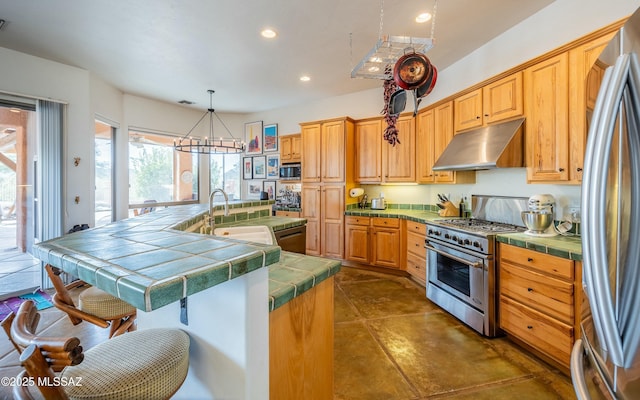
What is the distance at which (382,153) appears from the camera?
443 cm

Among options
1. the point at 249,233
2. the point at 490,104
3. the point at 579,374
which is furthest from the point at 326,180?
the point at 579,374

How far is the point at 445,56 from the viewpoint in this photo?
3.50 meters

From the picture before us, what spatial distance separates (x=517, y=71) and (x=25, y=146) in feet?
19.0

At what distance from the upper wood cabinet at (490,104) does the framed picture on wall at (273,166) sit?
3.65 m

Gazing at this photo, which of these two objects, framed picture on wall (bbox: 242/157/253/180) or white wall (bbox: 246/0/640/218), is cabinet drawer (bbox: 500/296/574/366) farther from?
framed picture on wall (bbox: 242/157/253/180)

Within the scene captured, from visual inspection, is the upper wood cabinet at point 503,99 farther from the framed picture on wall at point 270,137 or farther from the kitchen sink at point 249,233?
the framed picture on wall at point 270,137

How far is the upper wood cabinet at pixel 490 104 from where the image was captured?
2609mm

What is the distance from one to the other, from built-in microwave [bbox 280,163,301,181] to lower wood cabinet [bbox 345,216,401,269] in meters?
1.46

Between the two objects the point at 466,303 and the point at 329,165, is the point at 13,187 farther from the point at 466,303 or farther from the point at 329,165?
the point at 466,303

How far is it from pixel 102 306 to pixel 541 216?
3282 millimetres

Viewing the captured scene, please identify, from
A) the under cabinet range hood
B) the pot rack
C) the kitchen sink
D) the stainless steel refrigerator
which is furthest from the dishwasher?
the stainless steel refrigerator

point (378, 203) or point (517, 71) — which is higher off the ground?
point (517, 71)

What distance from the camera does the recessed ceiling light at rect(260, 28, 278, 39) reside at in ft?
9.56

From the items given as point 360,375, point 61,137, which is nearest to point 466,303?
point 360,375
